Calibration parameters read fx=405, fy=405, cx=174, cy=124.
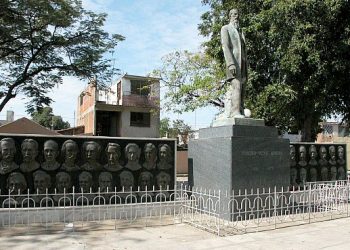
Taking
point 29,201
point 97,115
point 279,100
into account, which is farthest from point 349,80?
point 97,115

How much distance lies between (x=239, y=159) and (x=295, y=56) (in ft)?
21.4

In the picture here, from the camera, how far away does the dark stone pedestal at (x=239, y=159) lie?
882cm

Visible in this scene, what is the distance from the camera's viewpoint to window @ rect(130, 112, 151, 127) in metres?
36.0

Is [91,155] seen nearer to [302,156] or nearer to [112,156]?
[112,156]

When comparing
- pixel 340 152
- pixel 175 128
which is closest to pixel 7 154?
pixel 340 152

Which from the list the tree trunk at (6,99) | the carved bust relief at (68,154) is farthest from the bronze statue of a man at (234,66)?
the tree trunk at (6,99)

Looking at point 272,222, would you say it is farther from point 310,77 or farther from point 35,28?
point 35,28

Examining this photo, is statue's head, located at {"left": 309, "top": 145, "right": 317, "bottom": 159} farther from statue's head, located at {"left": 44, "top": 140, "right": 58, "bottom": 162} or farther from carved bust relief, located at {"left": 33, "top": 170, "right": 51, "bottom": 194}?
carved bust relief, located at {"left": 33, "top": 170, "right": 51, "bottom": 194}

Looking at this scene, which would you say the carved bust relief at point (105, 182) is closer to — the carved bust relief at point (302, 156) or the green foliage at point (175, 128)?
the carved bust relief at point (302, 156)

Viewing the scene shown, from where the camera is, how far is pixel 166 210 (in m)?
9.30

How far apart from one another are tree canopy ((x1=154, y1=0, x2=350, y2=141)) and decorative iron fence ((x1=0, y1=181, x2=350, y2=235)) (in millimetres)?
6013

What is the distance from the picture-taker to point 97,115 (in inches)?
1417

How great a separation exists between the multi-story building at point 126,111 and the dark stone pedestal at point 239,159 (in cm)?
2413

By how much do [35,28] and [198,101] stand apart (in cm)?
1066
